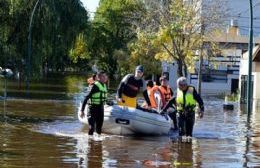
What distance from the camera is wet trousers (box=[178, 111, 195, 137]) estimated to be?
16.3 m

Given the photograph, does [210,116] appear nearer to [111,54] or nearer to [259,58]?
[259,58]

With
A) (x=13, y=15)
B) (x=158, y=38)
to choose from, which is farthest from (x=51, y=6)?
(x=158, y=38)

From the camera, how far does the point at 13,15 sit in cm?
3834

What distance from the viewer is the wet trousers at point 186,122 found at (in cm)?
1633

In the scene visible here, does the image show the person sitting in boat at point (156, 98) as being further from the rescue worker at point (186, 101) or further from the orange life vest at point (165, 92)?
the rescue worker at point (186, 101)

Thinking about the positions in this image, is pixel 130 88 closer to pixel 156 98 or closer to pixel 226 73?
pixel 156 98

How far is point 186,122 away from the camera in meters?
16.5

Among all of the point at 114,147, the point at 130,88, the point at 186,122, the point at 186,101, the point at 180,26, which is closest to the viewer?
the point at 114,147

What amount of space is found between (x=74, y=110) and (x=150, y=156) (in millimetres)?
14529

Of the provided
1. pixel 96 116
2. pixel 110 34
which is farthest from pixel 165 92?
pixel 110 34

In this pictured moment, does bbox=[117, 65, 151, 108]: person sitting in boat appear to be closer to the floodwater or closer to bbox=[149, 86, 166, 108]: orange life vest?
the floodwater

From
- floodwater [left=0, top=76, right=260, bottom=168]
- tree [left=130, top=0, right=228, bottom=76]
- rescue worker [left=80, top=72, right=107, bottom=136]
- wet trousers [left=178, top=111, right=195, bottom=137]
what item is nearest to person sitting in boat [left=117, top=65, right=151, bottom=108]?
rescue worker [left=80, top=72, right=107, bottom=136]

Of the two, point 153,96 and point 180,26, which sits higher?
point 180,26

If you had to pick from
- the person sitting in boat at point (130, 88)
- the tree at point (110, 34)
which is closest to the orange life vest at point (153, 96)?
the person sitting in boat at point (130, 88)
